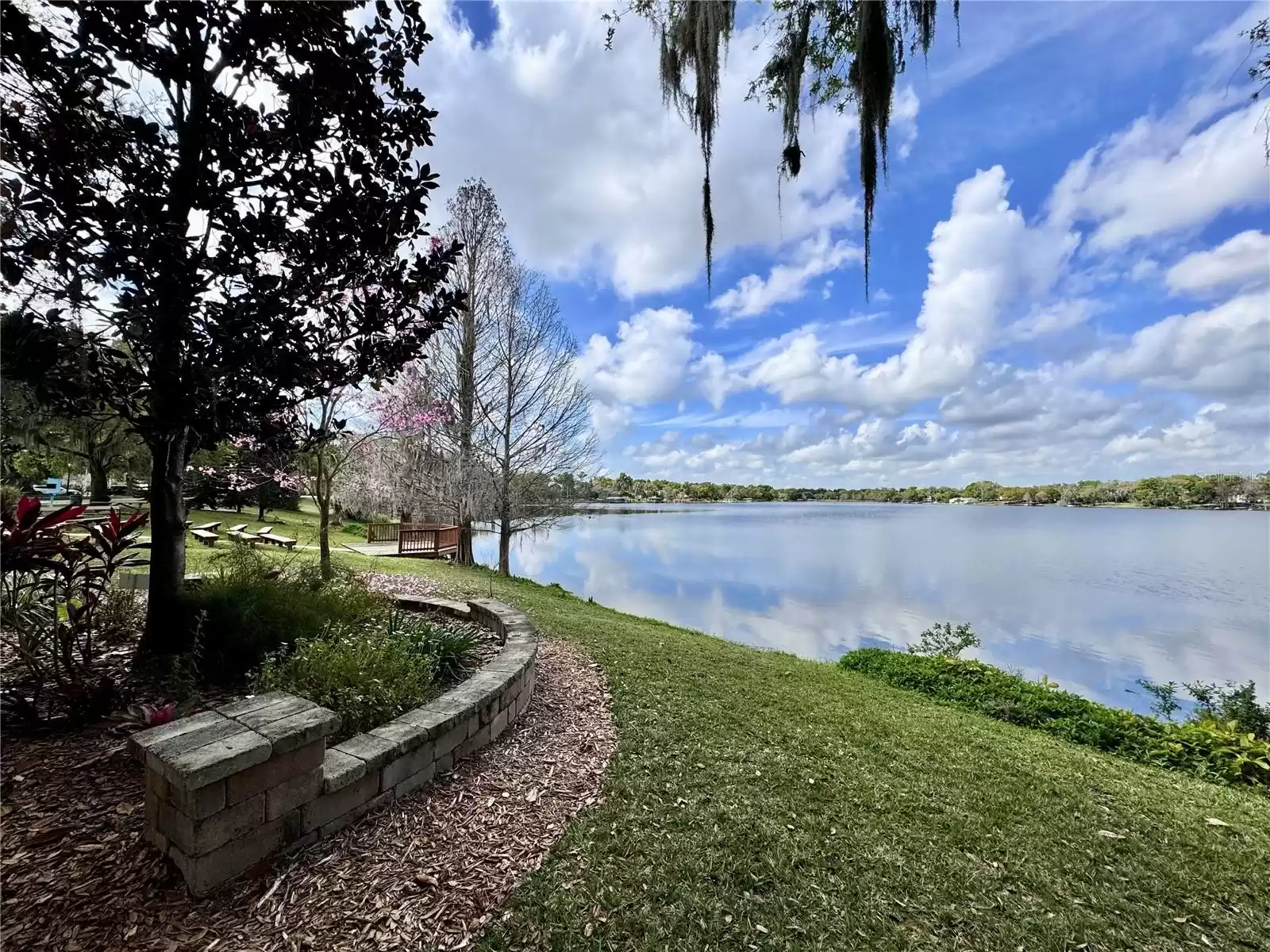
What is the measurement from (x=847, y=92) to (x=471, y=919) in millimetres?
5022

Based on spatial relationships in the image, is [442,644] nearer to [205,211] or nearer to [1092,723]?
[205,211]

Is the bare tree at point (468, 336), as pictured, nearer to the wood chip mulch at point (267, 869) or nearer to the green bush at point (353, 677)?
the green bush at point (353, 677)

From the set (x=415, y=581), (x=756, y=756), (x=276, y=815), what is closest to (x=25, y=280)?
(x=276, y=815)

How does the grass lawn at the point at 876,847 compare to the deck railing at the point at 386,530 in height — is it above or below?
below

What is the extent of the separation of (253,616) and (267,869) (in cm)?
208

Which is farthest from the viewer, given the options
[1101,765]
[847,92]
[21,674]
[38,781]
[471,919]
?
[1101,765]

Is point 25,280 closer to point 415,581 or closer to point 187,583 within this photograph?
point 187,583

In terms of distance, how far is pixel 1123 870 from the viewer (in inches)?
94.3

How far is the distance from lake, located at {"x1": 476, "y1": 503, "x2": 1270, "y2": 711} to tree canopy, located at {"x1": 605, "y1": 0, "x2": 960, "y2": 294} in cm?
804

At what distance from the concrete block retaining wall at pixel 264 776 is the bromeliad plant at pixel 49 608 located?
4.13 ft

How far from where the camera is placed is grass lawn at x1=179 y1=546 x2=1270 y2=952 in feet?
6.19

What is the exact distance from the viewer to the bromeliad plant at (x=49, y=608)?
2.62m

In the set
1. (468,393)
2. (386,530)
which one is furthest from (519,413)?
(386,530)

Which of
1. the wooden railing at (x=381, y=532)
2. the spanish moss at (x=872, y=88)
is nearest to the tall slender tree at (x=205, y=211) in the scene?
the spanish moss at (x=872, y=88)
